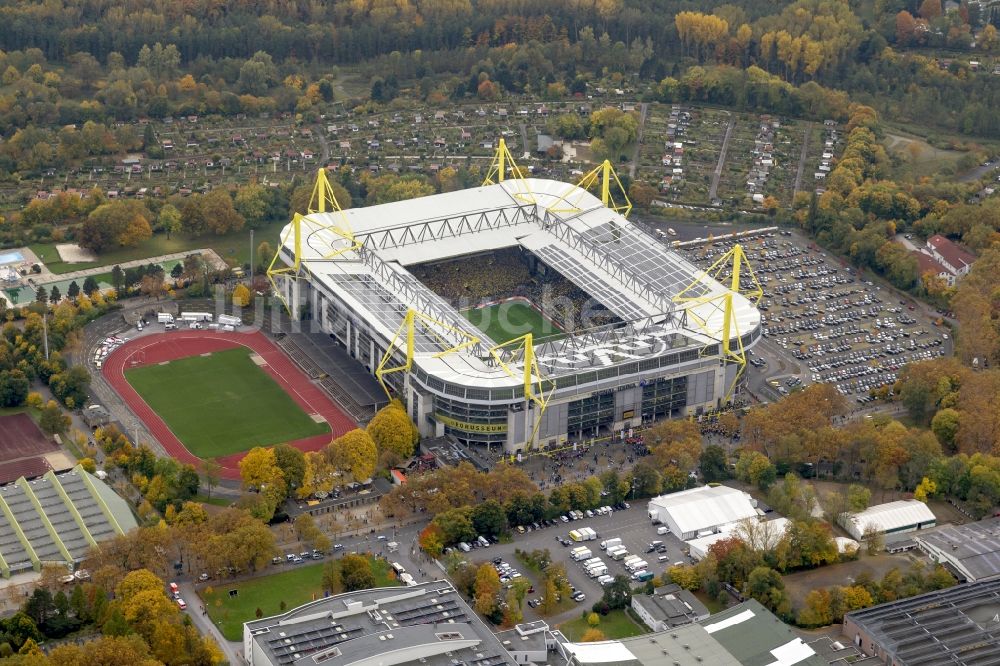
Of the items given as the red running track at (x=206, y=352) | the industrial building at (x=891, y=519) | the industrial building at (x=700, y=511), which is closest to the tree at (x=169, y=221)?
the red running track at (x=206, y=352)

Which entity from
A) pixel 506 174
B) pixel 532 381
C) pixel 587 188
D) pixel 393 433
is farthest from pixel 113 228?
pixel 532 381

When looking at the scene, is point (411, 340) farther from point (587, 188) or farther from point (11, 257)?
point (11, 257)

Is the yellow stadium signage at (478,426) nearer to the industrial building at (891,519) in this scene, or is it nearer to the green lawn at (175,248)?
the industrial building at (891,519)

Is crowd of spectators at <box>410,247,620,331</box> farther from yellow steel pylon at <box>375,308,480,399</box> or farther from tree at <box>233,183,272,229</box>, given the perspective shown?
tree at <box>233,183,272,229</box>

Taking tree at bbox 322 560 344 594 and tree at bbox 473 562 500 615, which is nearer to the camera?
tree at bbox 473 562 500 615

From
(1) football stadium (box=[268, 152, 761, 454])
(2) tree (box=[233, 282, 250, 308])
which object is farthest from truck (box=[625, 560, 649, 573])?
(2) tree (box=[233, 282, 250, 308])

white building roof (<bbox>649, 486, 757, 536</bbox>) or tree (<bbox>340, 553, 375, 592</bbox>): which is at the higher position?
tree (<bbox>340, 553, 375, 592</bbox>)
